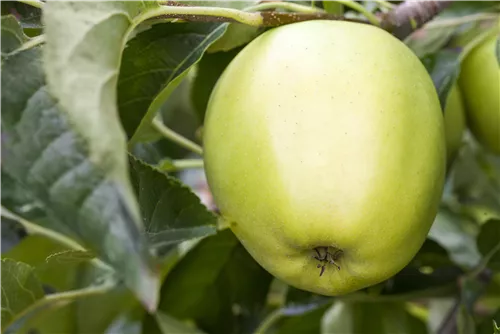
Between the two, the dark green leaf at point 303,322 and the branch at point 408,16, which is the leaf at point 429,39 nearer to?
the branch at point 408,16

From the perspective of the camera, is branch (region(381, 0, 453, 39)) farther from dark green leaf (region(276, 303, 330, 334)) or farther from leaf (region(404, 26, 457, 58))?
dark green leaf (region(276, 303, 330, 334))

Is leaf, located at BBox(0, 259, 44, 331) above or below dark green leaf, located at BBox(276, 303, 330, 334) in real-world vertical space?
above

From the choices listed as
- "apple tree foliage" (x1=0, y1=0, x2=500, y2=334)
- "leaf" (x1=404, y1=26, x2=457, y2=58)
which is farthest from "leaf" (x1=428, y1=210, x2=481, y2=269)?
"leaf" (x1=404, y1=26, x2=457, y2=58)

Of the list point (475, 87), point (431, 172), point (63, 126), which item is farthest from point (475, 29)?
point (63, 126)

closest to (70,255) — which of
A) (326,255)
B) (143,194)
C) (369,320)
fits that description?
(143,194)

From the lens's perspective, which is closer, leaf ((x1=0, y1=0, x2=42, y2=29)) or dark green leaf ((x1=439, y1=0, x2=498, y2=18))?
leaf ((x1=0, y1=0, x2=42, y2=29))

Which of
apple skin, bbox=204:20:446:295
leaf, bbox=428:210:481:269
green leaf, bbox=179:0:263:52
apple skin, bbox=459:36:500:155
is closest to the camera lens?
apple skin, bbox=204:20:446:295
